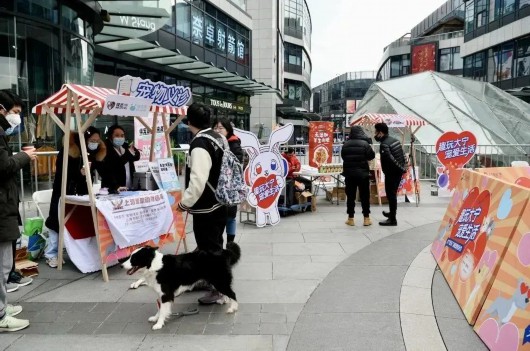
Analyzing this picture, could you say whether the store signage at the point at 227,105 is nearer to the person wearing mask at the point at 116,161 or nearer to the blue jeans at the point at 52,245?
the person wearing mask at the point at 116,161

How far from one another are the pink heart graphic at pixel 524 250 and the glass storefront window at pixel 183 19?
65.8 ft

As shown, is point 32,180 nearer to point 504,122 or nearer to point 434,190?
point 434,190

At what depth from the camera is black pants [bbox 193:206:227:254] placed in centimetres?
415

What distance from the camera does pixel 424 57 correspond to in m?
59.1

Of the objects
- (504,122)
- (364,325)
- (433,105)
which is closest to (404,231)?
(364,325)

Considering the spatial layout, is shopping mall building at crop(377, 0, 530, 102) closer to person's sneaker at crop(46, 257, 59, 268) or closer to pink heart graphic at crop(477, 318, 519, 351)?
pink heart graphic at crop(477, 318, 519, 351)

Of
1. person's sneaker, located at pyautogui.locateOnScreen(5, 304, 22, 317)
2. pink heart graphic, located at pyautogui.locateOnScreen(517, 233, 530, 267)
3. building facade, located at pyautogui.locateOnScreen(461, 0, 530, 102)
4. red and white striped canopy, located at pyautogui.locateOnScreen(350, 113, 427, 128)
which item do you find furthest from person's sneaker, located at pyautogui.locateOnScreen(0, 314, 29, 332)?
building facade, located at pyautogui.locateOnScreen(461, 0, 530, 102)

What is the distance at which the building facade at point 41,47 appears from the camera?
9.69 m

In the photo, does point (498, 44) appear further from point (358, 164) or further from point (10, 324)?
point (10, 324)

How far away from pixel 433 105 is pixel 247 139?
12.8m

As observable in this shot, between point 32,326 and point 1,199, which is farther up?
point 1,199

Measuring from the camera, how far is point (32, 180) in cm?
675

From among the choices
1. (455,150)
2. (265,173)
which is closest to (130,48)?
(265,173)

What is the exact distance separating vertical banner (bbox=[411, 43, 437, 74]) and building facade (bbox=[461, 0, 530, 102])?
65.0 ft
